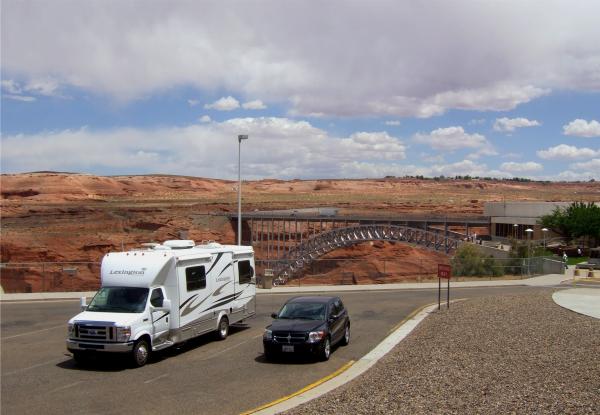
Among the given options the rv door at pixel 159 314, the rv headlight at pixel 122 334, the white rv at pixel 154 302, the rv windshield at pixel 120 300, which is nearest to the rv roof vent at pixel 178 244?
the white rv at pixel 154 302

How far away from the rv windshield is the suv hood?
3.24 meters

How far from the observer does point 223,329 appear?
745 inches

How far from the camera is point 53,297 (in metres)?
28.3

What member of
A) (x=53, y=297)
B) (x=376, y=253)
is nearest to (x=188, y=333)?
(x=53, y=297)

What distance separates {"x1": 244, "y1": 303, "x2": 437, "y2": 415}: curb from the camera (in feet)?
36.8

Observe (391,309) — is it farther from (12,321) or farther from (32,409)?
(32,409)

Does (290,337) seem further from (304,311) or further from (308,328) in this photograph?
(304,311)

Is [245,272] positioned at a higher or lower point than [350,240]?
higher

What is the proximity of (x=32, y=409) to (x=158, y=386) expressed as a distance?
2511mm

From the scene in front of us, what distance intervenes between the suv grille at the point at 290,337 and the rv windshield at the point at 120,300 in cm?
329

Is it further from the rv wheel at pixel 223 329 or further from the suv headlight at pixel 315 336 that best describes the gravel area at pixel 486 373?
the rv wheel at pixel 223 329

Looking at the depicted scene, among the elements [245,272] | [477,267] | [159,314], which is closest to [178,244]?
[159,314]

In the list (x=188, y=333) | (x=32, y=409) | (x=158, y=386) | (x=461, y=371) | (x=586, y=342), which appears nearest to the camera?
(x=32, y=409)

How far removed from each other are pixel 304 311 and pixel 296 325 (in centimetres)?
98
